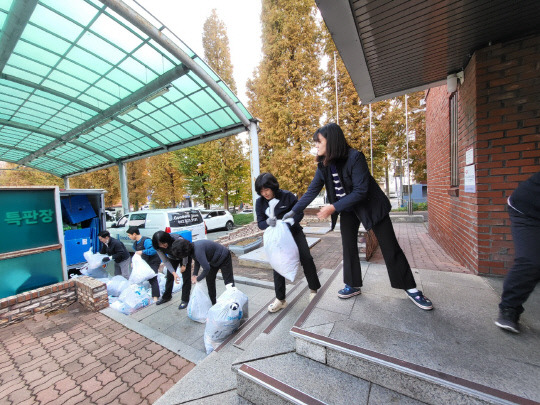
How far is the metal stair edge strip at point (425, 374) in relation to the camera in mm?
1175

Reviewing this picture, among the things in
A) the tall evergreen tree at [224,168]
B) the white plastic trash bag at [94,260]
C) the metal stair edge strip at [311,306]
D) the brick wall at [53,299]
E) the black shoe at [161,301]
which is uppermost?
the tall evergreen tree at [224,168]

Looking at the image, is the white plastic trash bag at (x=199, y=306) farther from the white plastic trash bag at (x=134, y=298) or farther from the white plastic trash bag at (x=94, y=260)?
the white plastic trash bag at (x=94, y=260)

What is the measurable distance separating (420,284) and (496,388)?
4.97 feet

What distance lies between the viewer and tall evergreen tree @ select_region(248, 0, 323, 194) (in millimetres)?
12805

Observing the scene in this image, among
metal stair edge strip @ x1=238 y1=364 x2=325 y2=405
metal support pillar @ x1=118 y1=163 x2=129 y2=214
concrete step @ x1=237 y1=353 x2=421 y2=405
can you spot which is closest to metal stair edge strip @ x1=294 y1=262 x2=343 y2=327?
concrete step @ x1=237 y1=353 x2=421 y2=405

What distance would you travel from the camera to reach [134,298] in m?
3.91

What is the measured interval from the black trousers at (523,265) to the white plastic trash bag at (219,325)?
2433mm

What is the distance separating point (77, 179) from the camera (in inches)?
922

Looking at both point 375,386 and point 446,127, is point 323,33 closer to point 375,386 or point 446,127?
point 446,127

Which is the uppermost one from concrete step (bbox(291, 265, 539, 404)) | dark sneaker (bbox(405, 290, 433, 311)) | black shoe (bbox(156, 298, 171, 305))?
dark sneaker (bbox(405, 290, 433, 311))

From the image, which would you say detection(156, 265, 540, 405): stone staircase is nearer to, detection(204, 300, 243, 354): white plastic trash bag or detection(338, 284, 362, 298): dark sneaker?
detection(338, 284, 362, 298): dark sneaker

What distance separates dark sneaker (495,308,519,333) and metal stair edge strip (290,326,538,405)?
69 cm

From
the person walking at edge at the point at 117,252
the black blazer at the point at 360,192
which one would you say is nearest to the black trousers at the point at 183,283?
the person walking at edge at the point at 117,252

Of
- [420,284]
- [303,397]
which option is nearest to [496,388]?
[303,397]
